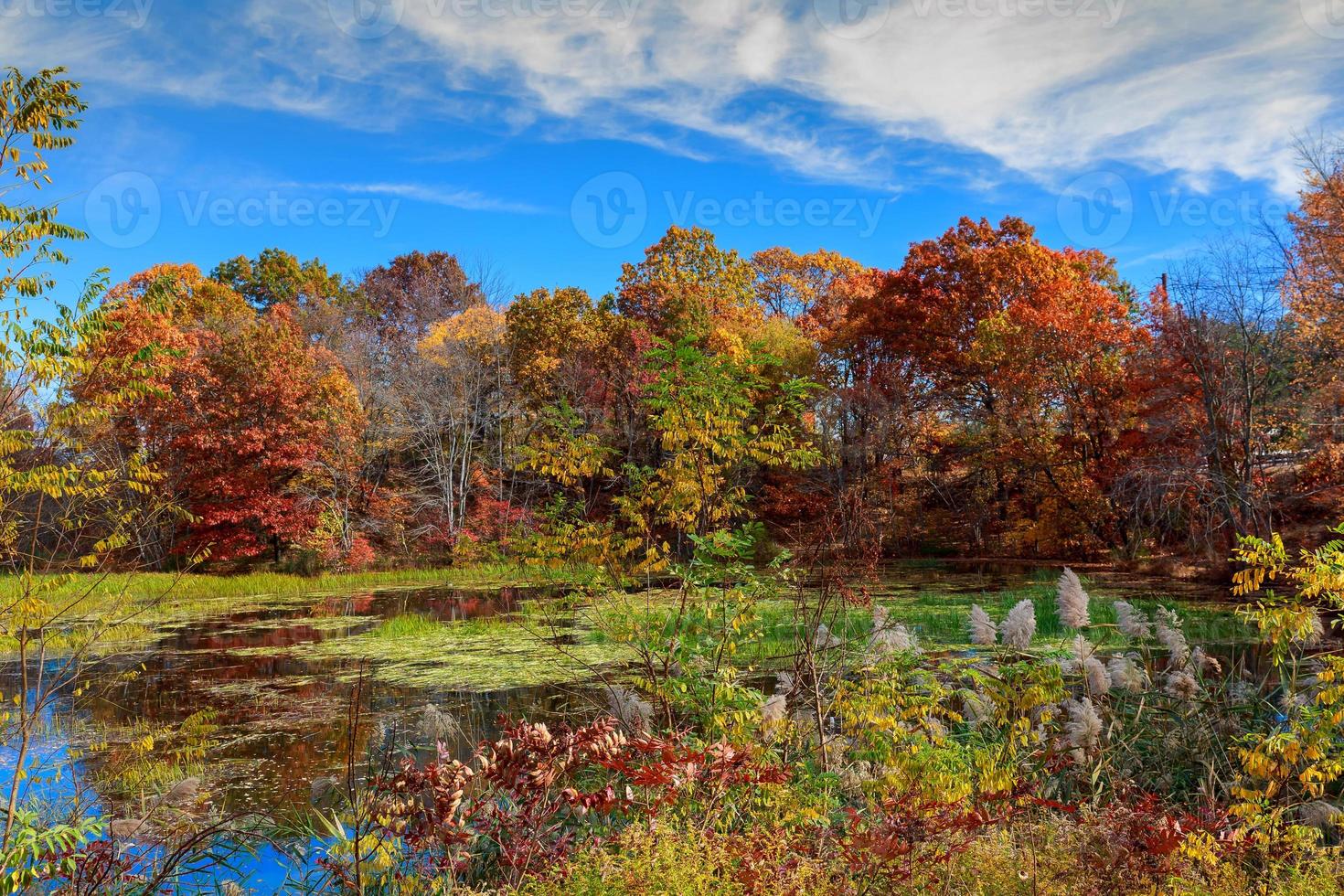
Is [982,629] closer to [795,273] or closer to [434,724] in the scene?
[434,724]

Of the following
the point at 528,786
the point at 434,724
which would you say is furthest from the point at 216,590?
the point at 528,786

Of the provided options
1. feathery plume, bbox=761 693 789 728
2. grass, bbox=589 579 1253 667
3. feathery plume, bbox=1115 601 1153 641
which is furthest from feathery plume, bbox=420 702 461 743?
feathery plume, bbox=1115 601 1153 641

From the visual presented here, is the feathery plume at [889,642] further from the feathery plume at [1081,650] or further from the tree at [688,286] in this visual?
the tree at [688,286]

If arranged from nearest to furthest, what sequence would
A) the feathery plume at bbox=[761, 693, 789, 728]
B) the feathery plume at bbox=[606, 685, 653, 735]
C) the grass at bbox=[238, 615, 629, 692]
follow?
the feathery plume at bbox=[761, 693, 789, 728], the feathery plume at bbox=[606, 685, 653, 735], the grass at bbox=[238, 615, 629, 692]

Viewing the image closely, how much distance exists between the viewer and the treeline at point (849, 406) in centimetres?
1545

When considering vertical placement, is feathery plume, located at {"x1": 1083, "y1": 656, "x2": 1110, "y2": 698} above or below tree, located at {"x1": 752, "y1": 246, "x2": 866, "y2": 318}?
below

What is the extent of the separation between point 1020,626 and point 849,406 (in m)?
20.0

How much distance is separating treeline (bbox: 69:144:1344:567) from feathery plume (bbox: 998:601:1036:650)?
7964 mm

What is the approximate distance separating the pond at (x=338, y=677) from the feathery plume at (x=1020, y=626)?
264 centimetres

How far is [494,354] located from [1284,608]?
27.2m

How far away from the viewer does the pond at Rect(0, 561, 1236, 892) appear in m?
6.49

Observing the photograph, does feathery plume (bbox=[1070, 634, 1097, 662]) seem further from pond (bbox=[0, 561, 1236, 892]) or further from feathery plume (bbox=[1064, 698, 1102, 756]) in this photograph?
pond (bbox=[0, 561, 1236, 892])

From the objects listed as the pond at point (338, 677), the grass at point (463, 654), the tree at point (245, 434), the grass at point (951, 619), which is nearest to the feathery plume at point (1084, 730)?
the grass at point (951, 619)

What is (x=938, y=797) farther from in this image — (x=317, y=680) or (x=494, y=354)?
(x=494, y=354)
